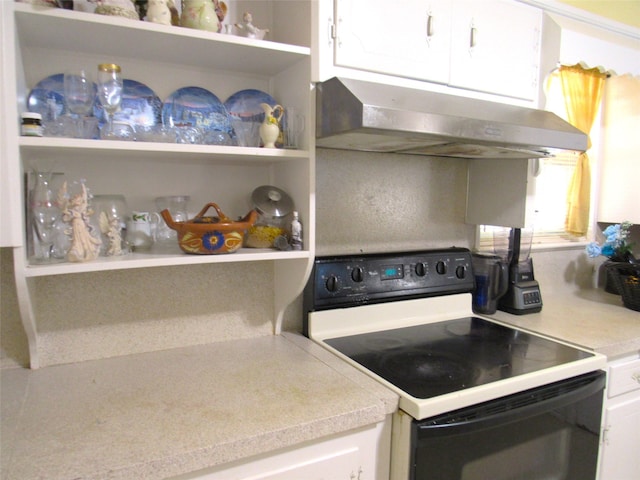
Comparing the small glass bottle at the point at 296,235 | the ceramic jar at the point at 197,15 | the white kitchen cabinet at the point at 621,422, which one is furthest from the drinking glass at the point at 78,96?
the white kitchen cabinet at the point at 621,422

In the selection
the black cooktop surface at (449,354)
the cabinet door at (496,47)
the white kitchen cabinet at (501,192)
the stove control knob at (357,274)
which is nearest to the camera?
the black cooktop surface at (449,354)

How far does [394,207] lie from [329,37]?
73 centimetres

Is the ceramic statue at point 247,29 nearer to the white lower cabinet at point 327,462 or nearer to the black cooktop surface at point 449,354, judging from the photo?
the black cooktop surface at point 449,354

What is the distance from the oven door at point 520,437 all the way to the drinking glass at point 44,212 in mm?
984

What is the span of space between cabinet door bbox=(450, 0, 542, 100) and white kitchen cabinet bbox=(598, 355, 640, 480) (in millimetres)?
1004

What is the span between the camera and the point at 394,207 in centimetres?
170

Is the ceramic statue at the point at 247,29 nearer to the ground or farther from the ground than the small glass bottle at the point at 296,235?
farther from the ground

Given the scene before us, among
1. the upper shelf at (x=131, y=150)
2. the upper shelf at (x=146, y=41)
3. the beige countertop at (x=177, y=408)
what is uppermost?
the upper shelf at (x=146, y=41)

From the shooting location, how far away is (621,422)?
4.84 ft

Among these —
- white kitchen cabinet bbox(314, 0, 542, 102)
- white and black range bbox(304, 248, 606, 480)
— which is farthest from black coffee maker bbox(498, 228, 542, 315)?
white kitchen cabinet bbox(314, 0, 542, 102)

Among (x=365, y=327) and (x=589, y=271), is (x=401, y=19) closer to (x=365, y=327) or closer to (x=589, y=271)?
(x=365, y=327)

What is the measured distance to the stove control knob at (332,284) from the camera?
4.71 ft

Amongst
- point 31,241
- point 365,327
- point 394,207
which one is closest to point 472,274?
point 394,207

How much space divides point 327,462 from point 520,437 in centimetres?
55
